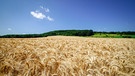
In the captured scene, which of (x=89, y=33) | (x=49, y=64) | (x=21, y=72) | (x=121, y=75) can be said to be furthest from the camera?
(x=89, y=33)

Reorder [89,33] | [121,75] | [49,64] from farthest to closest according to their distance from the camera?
[89,33], [49,64], [121,75]

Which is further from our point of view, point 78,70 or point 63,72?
point 78,70

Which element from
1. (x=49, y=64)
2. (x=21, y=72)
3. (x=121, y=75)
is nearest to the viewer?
(x=121, y=75)

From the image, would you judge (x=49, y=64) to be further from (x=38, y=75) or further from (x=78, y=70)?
(x=78, y=70)

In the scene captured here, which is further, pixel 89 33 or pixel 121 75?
pixel 89 33

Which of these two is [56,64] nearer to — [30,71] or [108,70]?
[30,71]

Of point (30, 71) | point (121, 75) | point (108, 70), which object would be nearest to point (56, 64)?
point (30, 71)

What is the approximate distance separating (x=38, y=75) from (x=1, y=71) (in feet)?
2.89

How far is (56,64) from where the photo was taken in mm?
2781

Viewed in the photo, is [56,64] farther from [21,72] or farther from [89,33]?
[89,33]

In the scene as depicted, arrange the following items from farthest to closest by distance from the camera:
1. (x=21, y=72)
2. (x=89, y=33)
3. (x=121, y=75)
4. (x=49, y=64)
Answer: (x=89, y=33) → (x=49, y=64) → (x=21, y=72) → (x=121, y=75)

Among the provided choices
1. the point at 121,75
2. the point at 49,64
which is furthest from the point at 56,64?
the point at 121,75

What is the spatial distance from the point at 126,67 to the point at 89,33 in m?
92.8

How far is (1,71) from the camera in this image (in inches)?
102
